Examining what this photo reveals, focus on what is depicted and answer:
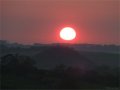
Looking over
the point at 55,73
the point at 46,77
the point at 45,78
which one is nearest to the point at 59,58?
the point at 55,73

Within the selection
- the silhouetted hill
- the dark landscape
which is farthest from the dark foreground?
the silhouetted hill

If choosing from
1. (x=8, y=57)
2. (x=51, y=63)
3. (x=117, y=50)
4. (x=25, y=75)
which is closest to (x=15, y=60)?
(x=8, y=57)

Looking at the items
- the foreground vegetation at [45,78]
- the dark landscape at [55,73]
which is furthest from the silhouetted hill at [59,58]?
the foreground vegetation at [45,78]

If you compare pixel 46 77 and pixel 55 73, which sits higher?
pixel 55 73

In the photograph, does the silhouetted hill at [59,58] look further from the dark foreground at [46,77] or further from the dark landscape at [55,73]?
the dark foreground at [46,77]

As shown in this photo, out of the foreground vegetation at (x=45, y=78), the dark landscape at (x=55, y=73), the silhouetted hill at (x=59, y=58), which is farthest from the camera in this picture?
the silhouetted hill at (x=59, y=58)

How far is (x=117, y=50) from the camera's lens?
6109cm

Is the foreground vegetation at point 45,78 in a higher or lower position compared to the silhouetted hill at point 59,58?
lower

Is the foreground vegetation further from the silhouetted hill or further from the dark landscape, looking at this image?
the silhouetted hill

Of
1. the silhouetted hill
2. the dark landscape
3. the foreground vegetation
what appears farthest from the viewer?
the silhouetted hill

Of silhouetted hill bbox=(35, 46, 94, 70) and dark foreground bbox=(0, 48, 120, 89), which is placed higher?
silhouetted hill bbox=(35, 46, 94, 70)

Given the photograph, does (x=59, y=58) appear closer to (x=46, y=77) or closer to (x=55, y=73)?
(x=55, y=73)

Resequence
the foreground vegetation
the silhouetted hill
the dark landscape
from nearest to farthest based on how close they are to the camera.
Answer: the foreground vegetation → the dark landscape → the silhouetted hill

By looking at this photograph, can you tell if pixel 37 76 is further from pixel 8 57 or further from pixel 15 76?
pixel 8 57
